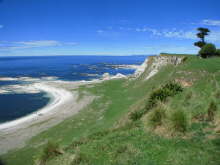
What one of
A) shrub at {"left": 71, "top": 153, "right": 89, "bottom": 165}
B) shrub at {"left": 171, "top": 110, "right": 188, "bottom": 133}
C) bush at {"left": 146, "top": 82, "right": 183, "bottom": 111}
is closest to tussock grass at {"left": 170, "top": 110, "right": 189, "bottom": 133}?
shrub at {"left": 171, "top": 110, "right": 188, "bottom": 133}

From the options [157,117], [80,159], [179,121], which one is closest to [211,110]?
[179,121]

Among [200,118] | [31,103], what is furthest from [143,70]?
[200,118]

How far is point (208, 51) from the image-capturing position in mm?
36531

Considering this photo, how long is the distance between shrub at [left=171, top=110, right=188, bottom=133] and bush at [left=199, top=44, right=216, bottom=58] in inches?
1215

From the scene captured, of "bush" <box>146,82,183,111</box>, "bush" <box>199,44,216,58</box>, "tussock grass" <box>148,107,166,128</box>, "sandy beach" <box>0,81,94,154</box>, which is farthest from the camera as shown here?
"bush" <box>199,44,216,58</box>

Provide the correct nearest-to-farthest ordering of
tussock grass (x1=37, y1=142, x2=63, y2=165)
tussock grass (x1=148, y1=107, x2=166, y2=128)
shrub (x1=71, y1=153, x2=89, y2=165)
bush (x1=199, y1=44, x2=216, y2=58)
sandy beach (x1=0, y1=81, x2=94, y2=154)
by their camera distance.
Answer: shrub (x1=71, y1=153, x2=89, y2=165), tussock grass (x1=148, y1=107, x2=166, y2=128), tussock grass (x1=37, y1=142, x2=63, y2=165), sandy beach (x1=0, y1=81, x2=94, y2=154), bush (x1=199, y1=44, x2=216, y2=58)

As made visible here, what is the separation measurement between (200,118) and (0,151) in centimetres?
2048

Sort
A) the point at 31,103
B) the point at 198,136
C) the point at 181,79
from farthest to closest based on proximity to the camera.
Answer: the point at 31,103 → the point at 181,79 → the point at 198,136

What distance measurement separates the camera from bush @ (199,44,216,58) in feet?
118

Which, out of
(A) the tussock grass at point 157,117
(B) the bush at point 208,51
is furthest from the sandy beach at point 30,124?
(B) the bush at point 208,51

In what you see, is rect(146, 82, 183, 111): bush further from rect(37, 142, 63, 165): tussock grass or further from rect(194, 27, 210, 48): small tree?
rect(194, 27, 210, 48): small tree

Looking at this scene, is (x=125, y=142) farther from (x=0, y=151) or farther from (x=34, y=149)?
(x=0, y=151)

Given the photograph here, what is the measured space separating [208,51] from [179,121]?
103 ft

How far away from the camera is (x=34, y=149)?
20.7 metres
